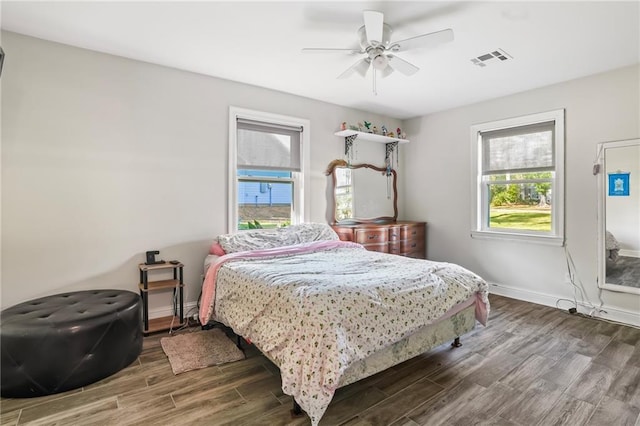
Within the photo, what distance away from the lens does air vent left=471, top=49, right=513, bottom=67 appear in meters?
3.06

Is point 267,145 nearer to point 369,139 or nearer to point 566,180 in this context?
point 369,139

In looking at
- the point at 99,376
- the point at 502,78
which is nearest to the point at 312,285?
the point at 99,376

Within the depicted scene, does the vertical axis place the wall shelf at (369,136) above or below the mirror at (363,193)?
above

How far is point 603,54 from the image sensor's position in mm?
3092

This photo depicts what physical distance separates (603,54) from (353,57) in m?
2.36

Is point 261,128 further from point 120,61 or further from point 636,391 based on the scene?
point 636,391

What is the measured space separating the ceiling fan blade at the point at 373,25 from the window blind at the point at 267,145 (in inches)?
73.4

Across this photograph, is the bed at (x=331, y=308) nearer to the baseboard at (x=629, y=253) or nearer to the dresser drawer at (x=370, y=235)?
the dresser drawer at (x=370, y=235)

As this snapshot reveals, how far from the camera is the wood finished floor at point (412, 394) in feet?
6.19

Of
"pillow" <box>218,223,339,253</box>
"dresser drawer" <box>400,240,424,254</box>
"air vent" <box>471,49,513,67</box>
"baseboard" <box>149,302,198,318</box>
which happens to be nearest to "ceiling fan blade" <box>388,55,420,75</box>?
"air vent" <box>471,49,513,67</box>

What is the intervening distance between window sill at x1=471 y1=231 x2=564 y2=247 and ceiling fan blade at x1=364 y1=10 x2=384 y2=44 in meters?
3.13

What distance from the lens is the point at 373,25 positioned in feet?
7.63

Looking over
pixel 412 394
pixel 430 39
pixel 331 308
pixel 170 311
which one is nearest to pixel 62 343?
pixel 170 311

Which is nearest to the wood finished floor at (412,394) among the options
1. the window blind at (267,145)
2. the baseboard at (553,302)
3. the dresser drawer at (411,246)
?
the baseboard at (553,302)
